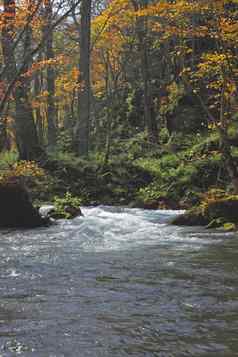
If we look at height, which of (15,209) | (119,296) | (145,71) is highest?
(145,71)

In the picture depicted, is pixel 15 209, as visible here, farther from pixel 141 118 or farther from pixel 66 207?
pixel 141 118

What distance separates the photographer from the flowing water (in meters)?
4.29

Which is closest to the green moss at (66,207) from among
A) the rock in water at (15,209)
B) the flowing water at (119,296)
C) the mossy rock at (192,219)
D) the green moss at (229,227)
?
the rock in water at (15,209)

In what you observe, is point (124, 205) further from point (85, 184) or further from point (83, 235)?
point (83, 235)

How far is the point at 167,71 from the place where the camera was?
90.4 ft

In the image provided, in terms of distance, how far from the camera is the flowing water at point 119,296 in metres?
4.29

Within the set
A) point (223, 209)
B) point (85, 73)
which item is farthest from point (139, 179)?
point (223, 209)

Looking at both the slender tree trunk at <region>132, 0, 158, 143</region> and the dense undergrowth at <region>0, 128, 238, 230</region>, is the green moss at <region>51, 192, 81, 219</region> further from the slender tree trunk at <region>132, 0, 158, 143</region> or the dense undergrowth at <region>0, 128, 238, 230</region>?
the slender tree trunk at <region>132, 0, 158, 143</region>

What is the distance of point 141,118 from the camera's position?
28.8 meters

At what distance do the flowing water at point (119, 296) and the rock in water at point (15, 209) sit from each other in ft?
6.67

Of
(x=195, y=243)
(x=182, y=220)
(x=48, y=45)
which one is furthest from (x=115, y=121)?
(x=195, y=243)

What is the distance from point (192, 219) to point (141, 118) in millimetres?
17277

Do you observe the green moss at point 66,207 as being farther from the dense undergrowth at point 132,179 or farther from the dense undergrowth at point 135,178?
the dense undergrowth at point 135,178

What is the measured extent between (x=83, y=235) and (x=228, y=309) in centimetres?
551
